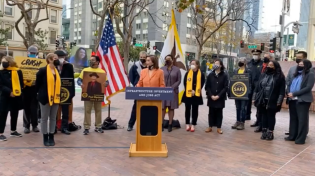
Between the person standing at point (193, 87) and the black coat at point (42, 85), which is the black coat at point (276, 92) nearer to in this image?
the person standing at point (193, 87)

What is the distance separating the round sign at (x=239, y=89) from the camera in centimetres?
799

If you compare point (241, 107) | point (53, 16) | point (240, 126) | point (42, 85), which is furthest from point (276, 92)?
point (53, 16)

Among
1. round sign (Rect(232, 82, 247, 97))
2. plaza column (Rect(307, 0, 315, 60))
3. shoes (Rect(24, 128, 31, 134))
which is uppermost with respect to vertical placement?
plaza column (Rect(307, 0, 315, 60))

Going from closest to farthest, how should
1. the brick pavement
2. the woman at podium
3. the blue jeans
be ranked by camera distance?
the brick pavement
the woman at podium
the blue jeans

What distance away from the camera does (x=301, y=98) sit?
6.61m

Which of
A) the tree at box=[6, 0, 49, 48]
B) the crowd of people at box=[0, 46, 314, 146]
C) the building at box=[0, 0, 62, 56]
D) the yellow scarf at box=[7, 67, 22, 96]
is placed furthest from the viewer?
the building at box=[0, 0, 62, 56]

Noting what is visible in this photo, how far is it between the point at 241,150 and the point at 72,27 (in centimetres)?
8623

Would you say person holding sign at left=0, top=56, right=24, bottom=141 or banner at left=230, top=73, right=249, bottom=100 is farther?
banner at left=230, top=73, right=249, bottom=100

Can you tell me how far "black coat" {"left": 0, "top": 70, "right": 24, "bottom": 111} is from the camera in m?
6.41

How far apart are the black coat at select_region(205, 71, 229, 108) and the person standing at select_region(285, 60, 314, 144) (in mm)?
1424

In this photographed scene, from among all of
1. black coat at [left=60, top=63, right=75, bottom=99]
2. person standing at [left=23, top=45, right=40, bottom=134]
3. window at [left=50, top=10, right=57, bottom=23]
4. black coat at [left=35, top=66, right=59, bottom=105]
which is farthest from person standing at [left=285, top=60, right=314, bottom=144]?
window at [left=50, top=10, right=57, bottom=23]

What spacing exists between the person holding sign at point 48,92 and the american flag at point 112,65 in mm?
2141

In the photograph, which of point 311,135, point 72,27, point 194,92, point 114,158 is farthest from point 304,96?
point 72,27

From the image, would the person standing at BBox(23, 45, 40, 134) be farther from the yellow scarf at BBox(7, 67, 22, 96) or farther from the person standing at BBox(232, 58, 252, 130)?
the person standing at BBox(232, 58, 252, 130)
